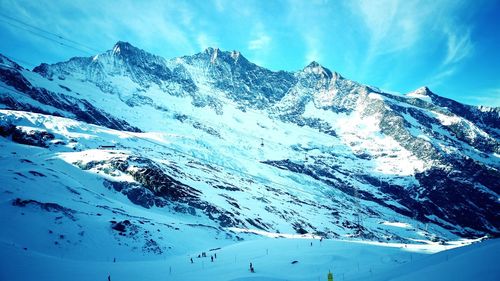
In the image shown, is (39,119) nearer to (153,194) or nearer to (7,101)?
(7,101)

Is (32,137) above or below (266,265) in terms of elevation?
above

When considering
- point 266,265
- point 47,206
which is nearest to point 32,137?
point 47,206

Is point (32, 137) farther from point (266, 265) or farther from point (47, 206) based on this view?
point (266, 265)

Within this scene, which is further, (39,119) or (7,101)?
(7,101)

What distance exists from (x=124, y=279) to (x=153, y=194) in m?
51.9

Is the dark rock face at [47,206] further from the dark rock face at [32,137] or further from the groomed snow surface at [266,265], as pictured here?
the dark rock face at [32,137]

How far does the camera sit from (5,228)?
28.5 m

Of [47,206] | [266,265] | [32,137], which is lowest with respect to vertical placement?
[266,265]

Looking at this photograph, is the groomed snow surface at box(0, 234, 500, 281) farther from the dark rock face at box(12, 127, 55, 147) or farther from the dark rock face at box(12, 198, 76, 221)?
the dark rock face at box(12, 127, 55, 147)

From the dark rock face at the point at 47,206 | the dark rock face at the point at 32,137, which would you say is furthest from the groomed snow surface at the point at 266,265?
the dark rock face at the point at 32,137


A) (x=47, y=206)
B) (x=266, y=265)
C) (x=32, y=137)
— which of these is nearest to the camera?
(x=266, y=265)

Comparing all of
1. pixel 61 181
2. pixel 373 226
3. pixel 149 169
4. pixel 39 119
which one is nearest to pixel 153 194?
pixel 149 169

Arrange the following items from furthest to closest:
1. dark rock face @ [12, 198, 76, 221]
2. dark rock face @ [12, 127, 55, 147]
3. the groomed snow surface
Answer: dark rock face @ [12, 127, 55, 147] < dark rock face @ [12, 198, 76, 221] < the groomed snow surface

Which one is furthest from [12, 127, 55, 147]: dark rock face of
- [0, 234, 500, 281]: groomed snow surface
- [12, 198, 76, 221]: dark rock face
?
[0, 234, 500, 281]: groomed snow surface
